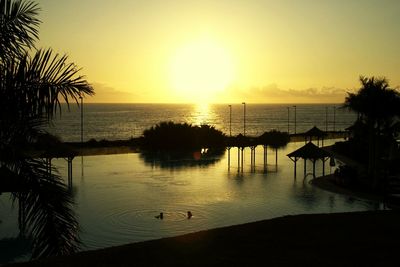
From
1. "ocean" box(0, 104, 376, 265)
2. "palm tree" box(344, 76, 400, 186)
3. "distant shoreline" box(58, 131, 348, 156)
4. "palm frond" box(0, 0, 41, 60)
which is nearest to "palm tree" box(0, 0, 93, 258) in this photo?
"palm frond" box(0, 0, 41, 60)

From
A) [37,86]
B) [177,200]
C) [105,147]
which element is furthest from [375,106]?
[105,147]

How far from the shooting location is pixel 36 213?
4.71 meters

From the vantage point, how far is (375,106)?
20.6m

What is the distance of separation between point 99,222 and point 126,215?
116 cm

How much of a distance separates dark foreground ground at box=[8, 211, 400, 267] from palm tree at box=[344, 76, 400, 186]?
13298 millimetres

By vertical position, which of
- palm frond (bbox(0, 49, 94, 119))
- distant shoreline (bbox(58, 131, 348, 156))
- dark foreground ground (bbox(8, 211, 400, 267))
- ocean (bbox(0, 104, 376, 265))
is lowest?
ocean (bbox(0, 104, 376, 265))

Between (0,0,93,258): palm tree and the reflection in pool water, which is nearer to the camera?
(0,0,93,258): palm tree

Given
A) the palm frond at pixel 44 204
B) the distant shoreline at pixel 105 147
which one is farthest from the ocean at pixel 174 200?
the distant shoreline at pixel 105 147

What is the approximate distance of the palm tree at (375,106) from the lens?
20578mm

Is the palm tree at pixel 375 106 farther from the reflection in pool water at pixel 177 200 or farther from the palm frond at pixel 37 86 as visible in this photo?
the palm frond at pixel 37 86

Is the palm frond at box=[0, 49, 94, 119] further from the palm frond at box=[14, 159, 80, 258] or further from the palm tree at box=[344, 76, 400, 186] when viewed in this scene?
the palm tree at box=[344, 76, 400, 186]

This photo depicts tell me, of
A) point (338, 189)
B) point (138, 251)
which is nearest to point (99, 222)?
point (138, 251)

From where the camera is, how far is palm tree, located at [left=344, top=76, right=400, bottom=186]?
20.6 meters

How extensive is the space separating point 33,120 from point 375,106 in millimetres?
18545
